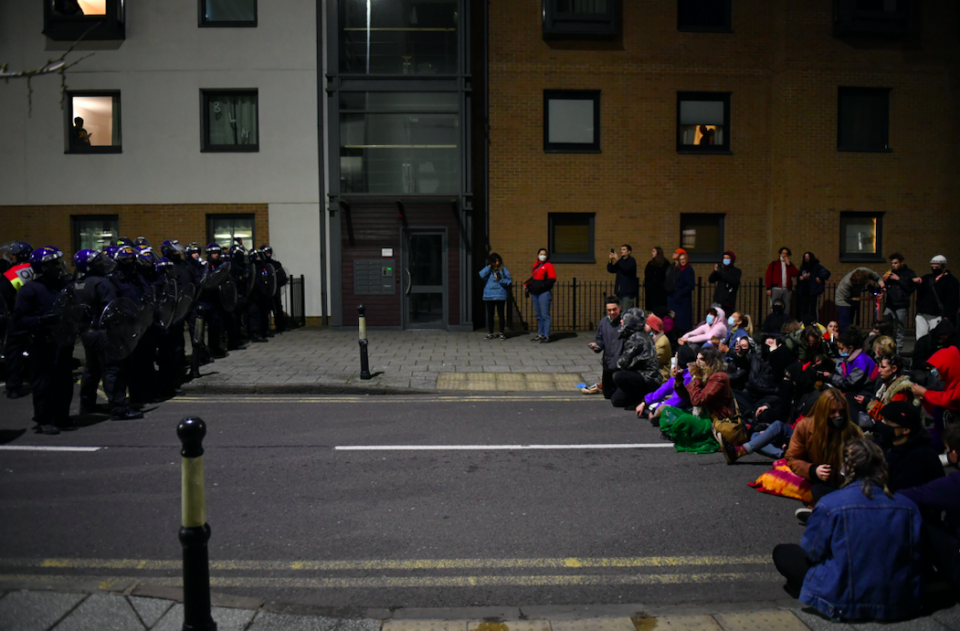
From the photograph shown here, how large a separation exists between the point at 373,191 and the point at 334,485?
12.6 m

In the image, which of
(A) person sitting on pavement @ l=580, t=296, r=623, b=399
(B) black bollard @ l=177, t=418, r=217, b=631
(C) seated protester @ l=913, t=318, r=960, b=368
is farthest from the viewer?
(A) person sitting on pavement @ l=580, t=296, r=623, b=399

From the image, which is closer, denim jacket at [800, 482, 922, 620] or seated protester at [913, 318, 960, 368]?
denim jacket at [800, 482, 922, 620]

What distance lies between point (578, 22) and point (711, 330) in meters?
10.1

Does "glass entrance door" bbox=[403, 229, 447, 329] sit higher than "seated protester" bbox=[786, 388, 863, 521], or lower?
higher

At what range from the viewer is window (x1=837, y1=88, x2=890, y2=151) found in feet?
62.6

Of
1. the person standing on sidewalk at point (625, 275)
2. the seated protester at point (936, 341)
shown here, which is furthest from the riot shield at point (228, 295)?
the seated protester at point (936, 341)

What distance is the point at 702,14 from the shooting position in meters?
19.0

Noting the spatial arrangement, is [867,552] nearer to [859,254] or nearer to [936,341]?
[936,341]

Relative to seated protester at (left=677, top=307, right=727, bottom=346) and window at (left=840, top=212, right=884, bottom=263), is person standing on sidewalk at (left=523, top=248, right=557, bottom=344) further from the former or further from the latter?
window at (left=840, top=212, right=884, bottom=263)

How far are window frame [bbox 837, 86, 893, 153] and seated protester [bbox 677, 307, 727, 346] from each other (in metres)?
9.90

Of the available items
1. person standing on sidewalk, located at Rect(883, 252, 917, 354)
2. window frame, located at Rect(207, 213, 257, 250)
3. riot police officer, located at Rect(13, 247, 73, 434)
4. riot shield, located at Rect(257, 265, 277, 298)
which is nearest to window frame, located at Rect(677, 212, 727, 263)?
person standing on sidewalk, located at Rect(883, 252, 917, 354)

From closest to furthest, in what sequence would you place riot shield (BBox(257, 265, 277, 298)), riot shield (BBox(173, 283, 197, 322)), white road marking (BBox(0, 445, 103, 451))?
white road marking (BBox(0, 445, 103, 451)) → riot shield (BBox(173, 283, 197, 322)) → riot shield (BBox(257, 265, 277, 298))

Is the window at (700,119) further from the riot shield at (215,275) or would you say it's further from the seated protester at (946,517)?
the seated protester at (946,517)

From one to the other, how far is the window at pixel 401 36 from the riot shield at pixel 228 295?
22.5 feet
